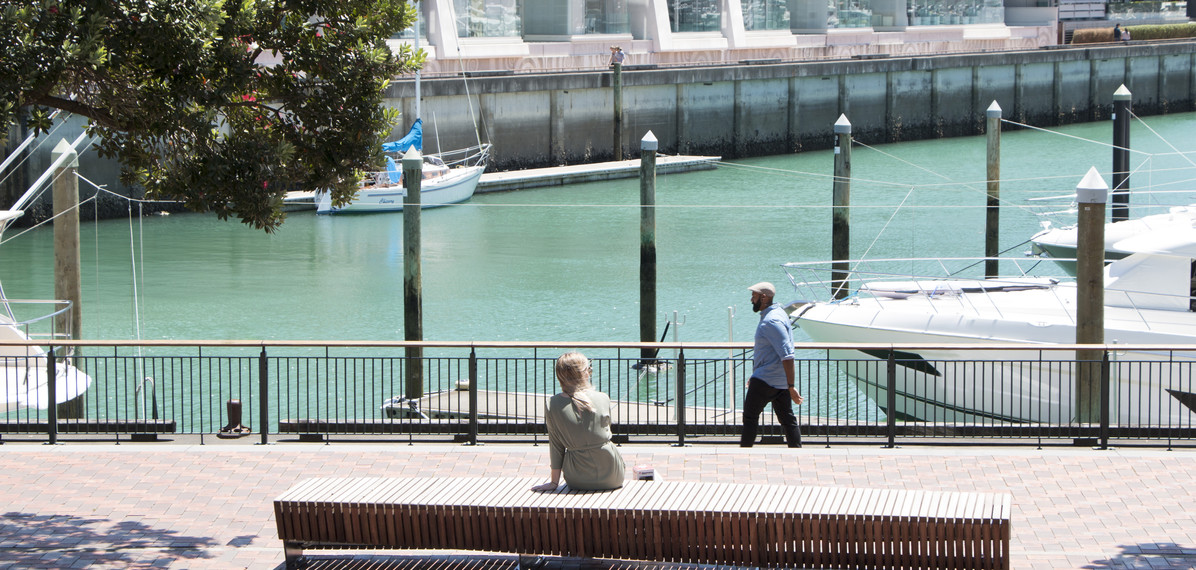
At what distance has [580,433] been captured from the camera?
7133 millimetres

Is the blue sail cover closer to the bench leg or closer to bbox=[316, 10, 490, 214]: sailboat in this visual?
bbox=[316, 10, 490, 214]: sailboat

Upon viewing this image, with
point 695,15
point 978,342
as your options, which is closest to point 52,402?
point 978,342

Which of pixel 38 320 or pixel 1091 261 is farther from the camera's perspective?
pixel 38 320

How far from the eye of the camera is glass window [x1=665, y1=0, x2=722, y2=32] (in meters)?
63.1

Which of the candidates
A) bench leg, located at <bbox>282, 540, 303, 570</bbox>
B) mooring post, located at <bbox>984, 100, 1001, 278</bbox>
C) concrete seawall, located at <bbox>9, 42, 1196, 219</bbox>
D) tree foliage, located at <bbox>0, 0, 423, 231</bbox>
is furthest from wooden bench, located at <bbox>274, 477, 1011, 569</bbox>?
concrete seawall, located at <bbox>9, 42, 1196, 219</bbox>

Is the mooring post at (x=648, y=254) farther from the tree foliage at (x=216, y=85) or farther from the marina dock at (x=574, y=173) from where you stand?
the marina dock at (x=574, y=173)

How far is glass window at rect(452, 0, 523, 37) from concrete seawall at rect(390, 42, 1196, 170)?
6666 mm

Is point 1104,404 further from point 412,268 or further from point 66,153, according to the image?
point 66,153

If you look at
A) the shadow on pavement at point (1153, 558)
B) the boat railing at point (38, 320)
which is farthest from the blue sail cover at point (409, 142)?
the shadow on pavement at point (1153, 558)

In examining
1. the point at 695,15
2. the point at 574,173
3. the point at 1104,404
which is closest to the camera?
the point at 1104,404

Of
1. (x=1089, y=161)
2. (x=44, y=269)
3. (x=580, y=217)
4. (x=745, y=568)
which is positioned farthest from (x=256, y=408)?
(x=1089, y=161)

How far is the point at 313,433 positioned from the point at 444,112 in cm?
3712

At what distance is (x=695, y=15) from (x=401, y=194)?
2653 cm

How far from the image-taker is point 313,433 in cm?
1126
